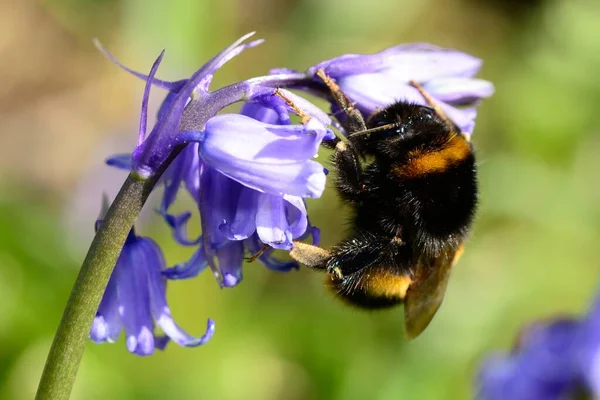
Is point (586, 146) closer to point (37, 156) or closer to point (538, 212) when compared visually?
point (538, 212)

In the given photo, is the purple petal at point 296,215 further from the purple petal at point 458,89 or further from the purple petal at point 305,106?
the purple petal at point 458,89

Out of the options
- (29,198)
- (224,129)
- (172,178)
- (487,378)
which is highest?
(224,129)

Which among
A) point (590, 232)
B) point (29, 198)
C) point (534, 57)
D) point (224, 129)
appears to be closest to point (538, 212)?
point (590, 232)

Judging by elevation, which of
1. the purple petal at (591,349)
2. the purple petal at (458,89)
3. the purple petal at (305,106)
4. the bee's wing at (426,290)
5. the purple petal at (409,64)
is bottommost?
the purple petal at (591,349)

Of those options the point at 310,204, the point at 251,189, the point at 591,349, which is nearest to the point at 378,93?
the point at 251,189

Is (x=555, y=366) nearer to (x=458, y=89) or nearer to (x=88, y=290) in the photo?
(x=458, y=89)

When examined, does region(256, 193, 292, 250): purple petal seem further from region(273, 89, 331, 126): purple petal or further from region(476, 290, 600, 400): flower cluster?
region(476, 290, 600, 400): flower cluster

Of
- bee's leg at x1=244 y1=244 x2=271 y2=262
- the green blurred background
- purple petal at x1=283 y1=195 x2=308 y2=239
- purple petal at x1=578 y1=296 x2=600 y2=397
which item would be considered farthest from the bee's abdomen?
the green blurred background

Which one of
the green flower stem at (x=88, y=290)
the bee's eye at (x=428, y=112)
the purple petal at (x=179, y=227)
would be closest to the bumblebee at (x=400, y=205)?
the bee's eye at (x=428, y=112)

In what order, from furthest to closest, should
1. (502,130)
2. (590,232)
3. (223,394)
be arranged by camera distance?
1. (502,130)
2. (590,232)
3. (223,394)
